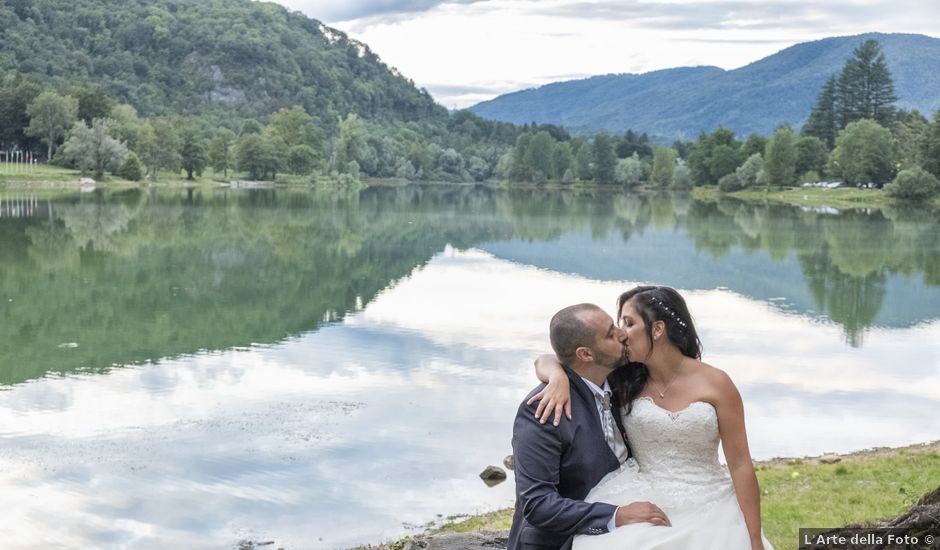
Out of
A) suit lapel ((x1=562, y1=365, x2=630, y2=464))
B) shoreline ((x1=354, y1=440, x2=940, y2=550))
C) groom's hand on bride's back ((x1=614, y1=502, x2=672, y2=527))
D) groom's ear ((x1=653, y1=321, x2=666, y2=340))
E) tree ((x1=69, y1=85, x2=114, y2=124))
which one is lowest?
shoreline ((x1=354, y1=440, x2=940, y2=550))

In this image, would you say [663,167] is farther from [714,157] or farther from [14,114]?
[14,114]

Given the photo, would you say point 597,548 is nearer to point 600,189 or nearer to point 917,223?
point 917,223

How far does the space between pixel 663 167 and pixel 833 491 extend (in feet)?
459

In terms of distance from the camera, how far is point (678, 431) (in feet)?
14.3

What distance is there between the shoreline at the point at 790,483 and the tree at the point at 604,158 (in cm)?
14622

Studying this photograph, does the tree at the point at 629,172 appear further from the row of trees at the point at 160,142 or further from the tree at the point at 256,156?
the tree at the point at 256,156

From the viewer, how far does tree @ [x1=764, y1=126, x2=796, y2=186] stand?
369 feet

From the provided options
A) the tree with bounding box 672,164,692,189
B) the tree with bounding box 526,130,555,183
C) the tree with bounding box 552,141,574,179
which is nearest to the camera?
the tree with bounding box 672,164,692,189

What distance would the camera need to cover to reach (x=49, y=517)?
1072 cm

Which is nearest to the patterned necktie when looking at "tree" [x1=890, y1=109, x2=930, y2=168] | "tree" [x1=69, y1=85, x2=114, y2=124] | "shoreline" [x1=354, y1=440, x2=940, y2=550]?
"shoreline" [x1=354, y1=440, x2=940, y2=550]

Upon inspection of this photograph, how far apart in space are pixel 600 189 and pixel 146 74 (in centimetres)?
9377

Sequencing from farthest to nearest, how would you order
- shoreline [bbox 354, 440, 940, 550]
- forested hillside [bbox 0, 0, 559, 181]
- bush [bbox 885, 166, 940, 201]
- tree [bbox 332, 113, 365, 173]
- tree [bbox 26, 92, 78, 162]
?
tree [bbox 332, 113, 365, 173] < forested hillside [bbox 0, 0, 559, 181] < tree [bbox 26, 92, 78, 162] < bush [bbox 885, 166, 940, 201] < shoreline [bbox 354, 440, 940, 550]

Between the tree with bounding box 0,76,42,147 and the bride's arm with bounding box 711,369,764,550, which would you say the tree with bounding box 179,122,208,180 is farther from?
the bride's arm with bounding box 711,369,764,550

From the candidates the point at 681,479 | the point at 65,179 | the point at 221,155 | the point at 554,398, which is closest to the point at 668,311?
the point at 554,398
